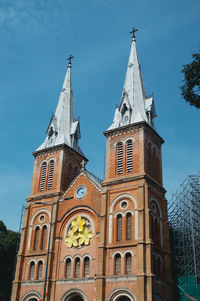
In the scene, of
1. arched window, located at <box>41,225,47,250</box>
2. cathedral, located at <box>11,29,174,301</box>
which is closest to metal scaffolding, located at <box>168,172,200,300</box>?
cathedral, located at <box>11,29,174,301</box>

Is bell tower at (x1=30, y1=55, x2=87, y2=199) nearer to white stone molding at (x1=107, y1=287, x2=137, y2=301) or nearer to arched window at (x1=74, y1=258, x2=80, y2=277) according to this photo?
arched window at (x1=74, y1=258, x2=80, y2=277)

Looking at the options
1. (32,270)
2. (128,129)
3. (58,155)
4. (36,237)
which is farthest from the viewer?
(58,155)

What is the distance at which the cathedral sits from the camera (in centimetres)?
3650

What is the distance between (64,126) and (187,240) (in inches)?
881

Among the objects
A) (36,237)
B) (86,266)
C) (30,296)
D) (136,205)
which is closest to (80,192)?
(36,237)

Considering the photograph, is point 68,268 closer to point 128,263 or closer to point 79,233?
point 79,233

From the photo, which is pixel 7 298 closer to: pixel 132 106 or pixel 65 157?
pixel 65 157

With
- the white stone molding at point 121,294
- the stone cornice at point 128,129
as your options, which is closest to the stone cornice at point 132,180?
the stone cornice at point 128,129

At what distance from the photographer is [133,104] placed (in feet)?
153

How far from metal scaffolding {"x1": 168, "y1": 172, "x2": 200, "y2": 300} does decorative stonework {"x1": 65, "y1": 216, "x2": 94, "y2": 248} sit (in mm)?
10101

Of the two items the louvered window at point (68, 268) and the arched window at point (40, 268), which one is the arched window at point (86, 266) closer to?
the louvered window at point (68, 268)

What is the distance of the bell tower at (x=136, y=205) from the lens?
35656mm

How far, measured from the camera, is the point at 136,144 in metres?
42.5

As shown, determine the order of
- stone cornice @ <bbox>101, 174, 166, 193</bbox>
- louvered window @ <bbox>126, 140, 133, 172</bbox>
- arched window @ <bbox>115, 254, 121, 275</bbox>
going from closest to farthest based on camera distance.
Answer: arched window @ <bbox>115, 254, 121, 275</bbox>, stone cornice @ <bbox>101, 174, 166, 193</bbox>, louvered window @ <bbox>126, 140, 133, 172</bbox>
